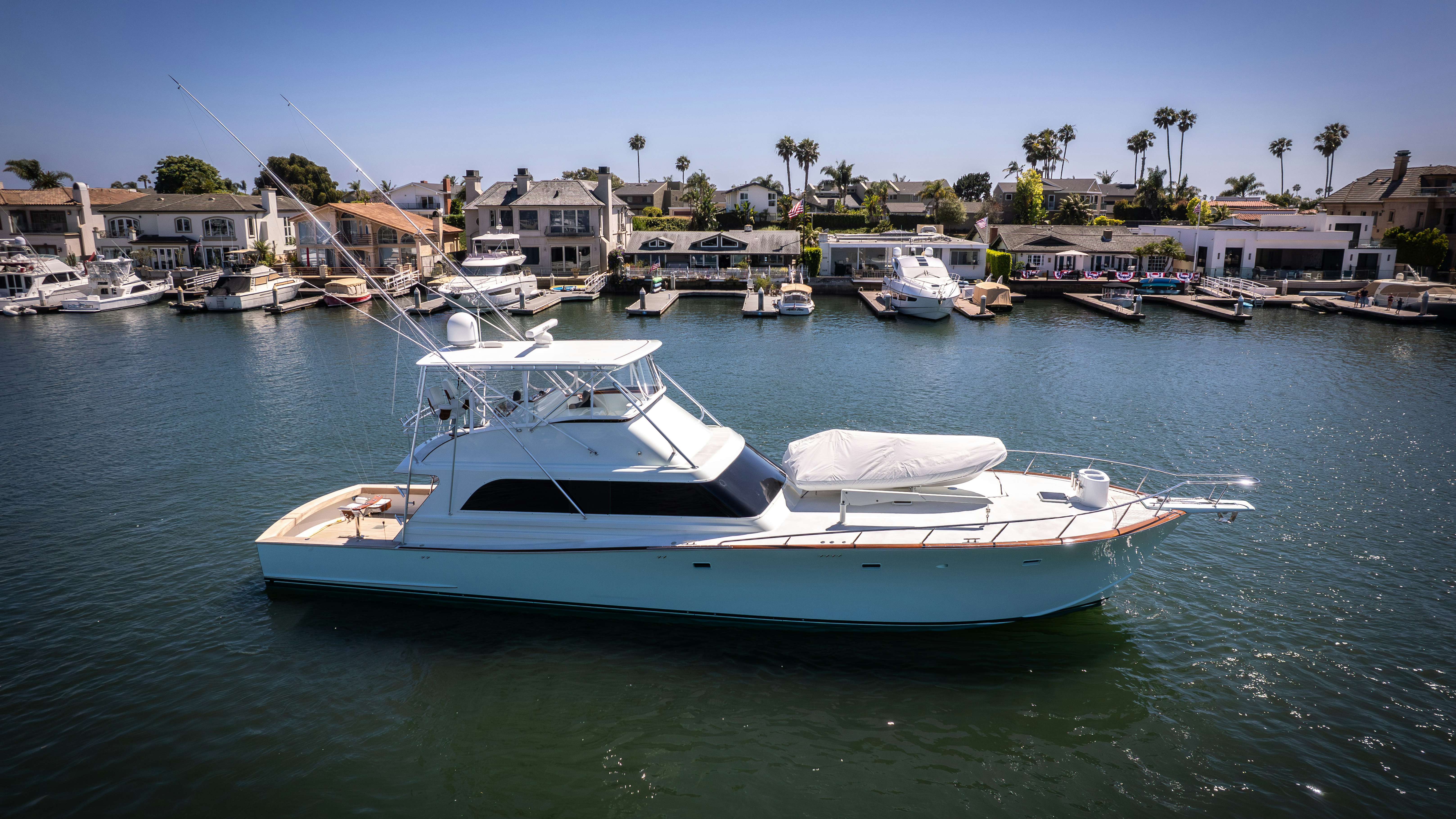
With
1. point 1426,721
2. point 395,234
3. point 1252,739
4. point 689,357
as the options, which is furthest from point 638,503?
point 395,234

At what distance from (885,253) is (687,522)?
178ft

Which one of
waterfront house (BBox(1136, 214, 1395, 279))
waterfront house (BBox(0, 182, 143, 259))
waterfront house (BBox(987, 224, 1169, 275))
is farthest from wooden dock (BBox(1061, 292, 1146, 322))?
waterfront house (BBox(0, 182, 143, 259))

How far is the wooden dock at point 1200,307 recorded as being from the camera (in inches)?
1699

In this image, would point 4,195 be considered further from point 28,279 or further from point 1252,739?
point 1252,739

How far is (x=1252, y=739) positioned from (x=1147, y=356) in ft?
91.4

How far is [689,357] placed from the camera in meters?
33.5

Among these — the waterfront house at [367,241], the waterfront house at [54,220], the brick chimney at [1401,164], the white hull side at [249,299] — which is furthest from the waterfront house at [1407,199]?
the waterfront house at [54,220]

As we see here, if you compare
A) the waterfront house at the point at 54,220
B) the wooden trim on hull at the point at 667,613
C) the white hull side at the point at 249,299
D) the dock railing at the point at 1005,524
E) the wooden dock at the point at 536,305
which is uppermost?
the waterfront house at the point at 54,220

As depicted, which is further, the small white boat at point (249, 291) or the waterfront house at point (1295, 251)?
the waterfront house at point (1295, 251)

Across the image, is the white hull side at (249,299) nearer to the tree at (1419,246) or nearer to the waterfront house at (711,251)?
the waterfront house at (711,251)

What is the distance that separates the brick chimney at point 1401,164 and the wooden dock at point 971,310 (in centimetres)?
4237

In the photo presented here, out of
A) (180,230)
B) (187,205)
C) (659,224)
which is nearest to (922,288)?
(659,224)

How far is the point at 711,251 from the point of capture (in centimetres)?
6178

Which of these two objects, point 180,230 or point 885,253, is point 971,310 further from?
point 180,230
